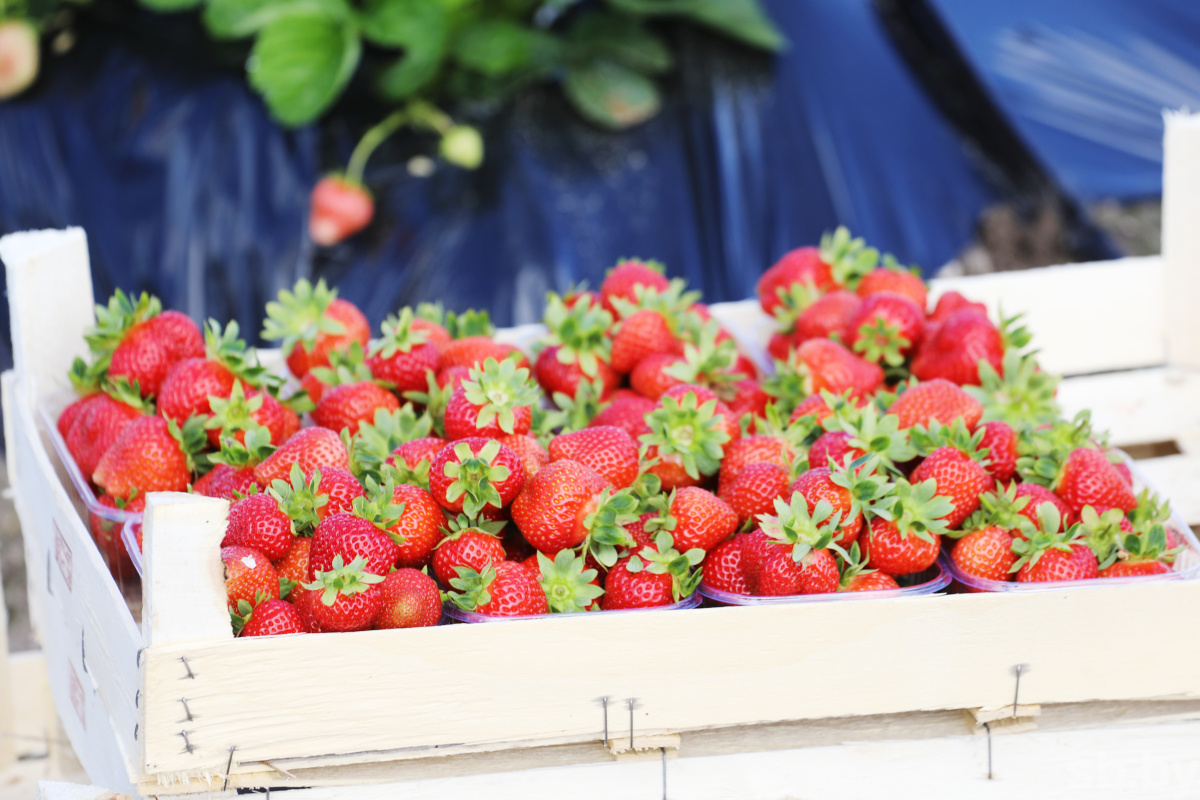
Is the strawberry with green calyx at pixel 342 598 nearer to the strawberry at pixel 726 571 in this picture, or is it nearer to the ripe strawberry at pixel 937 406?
the strawberry at pixel 726 571

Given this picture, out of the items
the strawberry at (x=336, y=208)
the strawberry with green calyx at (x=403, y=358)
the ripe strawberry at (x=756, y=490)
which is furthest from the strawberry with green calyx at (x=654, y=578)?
the strawberry at (x=336, y=208)

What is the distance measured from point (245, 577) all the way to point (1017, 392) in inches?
38.5

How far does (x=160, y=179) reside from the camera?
2789 millimetres

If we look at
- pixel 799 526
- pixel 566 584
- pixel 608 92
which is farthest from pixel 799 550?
pixel 608 92

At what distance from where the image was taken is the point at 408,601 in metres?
1.08

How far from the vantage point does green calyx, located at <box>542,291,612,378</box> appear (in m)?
1.52

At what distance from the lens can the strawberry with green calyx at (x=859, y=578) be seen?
1.18 m

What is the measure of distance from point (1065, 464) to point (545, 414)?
0.61 m

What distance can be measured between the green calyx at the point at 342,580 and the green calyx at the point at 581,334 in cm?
53

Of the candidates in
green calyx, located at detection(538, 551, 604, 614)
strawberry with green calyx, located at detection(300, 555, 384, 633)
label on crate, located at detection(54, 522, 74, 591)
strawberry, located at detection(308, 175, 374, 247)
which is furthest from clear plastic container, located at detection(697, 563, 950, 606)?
strawberry, located at detection(308, 175, 374, 247)

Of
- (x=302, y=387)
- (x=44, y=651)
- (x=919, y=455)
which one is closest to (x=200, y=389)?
(x=302, y=387)

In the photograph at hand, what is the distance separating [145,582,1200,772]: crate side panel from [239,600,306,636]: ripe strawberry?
0.11ft

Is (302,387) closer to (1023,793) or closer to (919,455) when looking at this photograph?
(919,455)

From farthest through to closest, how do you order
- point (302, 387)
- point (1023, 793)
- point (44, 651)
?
point (44, 651)
point (302, 387)
point (1023, 793)
